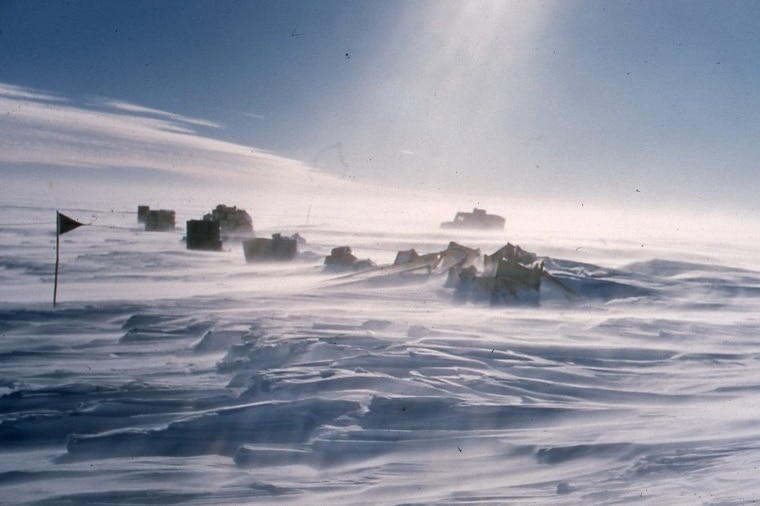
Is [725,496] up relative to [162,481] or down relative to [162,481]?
up

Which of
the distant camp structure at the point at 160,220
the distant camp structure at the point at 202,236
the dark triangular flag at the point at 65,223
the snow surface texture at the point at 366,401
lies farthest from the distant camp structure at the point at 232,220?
the dark triangular flag at the point at 65,223

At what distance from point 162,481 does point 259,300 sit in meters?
6.57

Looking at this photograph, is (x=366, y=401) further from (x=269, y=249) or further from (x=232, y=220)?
(x=232, y=220)

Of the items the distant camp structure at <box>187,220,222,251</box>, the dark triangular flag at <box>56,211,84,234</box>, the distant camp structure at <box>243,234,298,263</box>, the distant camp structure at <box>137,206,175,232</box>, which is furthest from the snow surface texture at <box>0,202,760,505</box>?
the distant camp structure at <box>137,206,175,232</box>

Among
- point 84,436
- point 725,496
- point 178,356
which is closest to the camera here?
point 725,496

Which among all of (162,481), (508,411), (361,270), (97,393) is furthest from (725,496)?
(361,270)

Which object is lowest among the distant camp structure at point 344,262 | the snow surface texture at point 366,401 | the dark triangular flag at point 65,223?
the snow surface texture at point 366,401

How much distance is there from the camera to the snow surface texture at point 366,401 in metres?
3.52

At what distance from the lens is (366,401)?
4.98 metres

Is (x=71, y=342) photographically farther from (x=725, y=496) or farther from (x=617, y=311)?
(x=617, y=311)

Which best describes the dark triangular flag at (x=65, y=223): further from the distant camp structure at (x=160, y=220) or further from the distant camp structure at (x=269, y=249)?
the distant camp structure at (x=160, y=220)

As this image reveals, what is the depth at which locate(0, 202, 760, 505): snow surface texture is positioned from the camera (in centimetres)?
352

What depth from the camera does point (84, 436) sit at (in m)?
4.18

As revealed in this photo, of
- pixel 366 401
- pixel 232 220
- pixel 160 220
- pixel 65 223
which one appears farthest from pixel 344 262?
pixel 160 220
